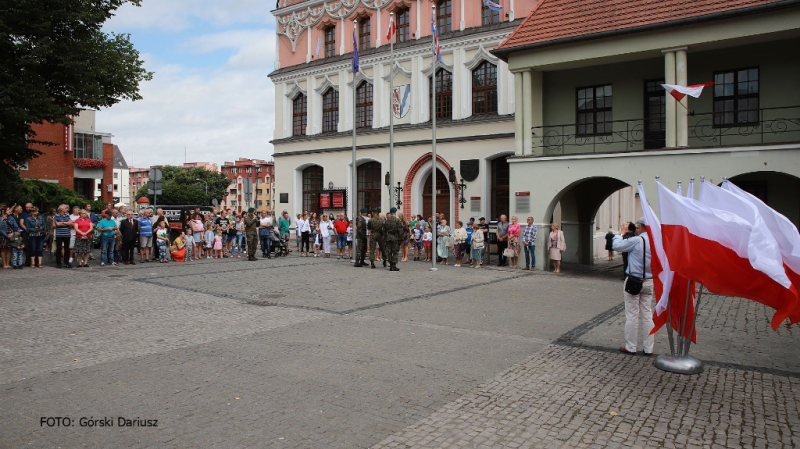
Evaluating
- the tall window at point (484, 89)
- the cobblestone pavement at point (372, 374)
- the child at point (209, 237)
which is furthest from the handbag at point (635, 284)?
the tall window at point (484, 89)

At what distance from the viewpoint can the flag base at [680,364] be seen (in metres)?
7.09

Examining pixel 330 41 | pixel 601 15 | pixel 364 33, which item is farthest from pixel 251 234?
pixel 330 41

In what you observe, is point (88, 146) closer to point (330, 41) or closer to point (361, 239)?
point (330, 41)

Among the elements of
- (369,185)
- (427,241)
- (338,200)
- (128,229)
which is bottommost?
(427,241)

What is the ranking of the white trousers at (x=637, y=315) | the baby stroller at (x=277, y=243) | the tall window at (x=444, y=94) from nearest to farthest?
1. the white trousers at (x=637, y=315)
2. the baby stroller at (x=277, y=243)
3. the tall window at (x=444, y=94)

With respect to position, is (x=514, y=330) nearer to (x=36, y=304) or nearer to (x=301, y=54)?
(x=36, y=304)

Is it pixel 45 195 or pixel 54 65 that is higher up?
pixel 54 65

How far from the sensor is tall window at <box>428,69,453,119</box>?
27906 millimetres

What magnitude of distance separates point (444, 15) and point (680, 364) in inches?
946

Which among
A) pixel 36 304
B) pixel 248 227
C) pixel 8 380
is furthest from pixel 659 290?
pixel 248 227

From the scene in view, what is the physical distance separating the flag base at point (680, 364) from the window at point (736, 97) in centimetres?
1330

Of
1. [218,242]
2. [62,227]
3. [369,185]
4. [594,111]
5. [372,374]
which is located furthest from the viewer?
[369,185]

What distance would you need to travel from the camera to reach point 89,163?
157 ft

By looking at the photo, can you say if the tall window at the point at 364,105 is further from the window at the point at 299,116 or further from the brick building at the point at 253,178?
the brick building at the point at 253,178
